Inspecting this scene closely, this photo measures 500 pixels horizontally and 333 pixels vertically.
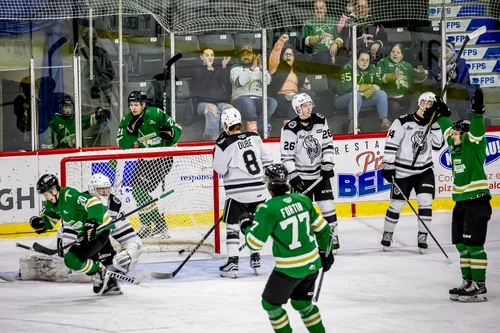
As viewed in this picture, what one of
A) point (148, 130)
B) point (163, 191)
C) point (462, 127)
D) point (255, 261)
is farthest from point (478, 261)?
point (148, 130)

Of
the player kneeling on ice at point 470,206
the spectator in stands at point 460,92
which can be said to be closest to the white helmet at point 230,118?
the player kneeling on ice at point 470,206

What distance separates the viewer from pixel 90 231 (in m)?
6.82

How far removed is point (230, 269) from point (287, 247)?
2.61 metres

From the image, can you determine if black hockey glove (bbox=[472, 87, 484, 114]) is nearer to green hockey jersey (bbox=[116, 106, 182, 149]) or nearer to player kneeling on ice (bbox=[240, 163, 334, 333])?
player kneeling on ice (bbox=[240, 163, 334, 333])

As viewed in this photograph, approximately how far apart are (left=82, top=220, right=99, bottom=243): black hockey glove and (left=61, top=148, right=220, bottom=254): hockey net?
1.85 meters

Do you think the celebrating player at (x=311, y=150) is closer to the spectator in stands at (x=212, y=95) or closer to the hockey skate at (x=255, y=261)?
the hockey skate at (x=255, y=261)

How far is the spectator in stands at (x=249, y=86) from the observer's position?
399 inches

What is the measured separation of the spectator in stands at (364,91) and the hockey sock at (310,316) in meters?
5.28


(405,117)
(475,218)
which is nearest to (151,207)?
(405,117)

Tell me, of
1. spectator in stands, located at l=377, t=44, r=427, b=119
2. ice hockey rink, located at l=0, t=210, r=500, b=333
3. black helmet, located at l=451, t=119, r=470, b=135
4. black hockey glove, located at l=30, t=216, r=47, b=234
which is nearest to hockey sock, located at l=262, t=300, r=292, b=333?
ice hockey rink, located at l=0, t=210, r=500, b=333

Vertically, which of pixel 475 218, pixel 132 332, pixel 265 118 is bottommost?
pixel 132 332

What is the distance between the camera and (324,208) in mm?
8438

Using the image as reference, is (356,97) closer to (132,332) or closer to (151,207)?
(151,207)

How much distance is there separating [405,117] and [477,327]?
9.51 feet
